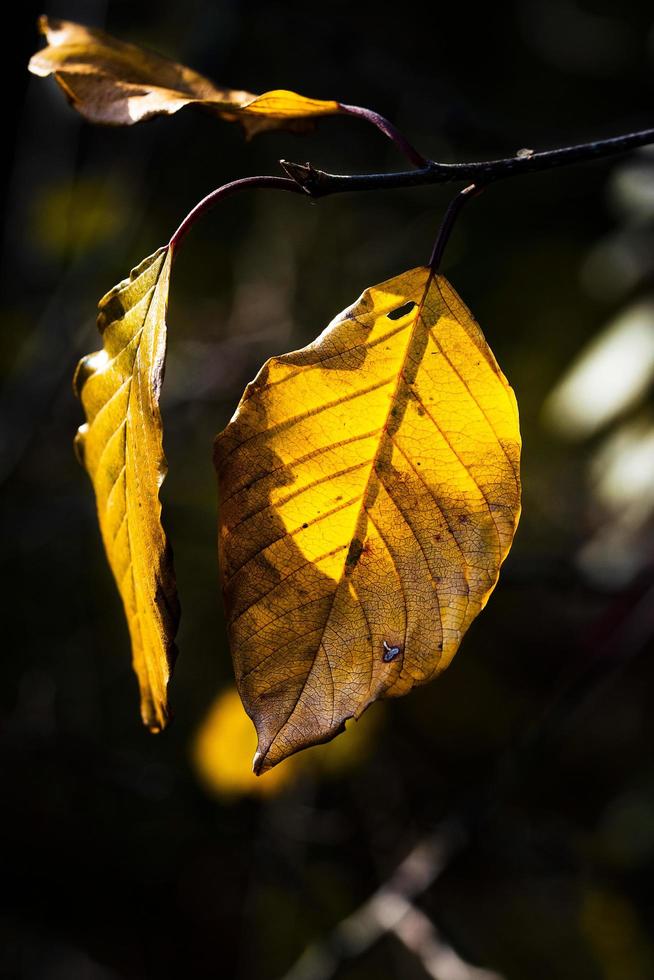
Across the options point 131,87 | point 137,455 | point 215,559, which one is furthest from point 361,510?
point 215,559

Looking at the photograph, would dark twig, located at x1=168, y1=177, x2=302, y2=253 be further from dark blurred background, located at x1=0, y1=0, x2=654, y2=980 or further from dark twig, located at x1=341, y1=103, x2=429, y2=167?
dark blurred background, located at x1=0, y1=0, x2=654, y2=980

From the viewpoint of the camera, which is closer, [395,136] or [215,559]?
[395,136]

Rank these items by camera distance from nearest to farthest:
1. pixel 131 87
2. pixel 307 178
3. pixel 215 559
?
pixel 307 178, pixel 131 87, pixel 215 559

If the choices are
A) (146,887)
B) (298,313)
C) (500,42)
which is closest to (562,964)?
(146,887)

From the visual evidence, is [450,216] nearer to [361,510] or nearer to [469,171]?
[469,171]

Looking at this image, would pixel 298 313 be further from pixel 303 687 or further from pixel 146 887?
pixel 303 687

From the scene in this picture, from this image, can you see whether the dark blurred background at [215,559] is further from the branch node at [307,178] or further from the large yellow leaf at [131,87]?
the branch node at [307,178]

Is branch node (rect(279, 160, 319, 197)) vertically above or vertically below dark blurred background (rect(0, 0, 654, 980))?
above

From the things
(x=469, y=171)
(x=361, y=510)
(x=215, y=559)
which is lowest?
(x=215, y=559)

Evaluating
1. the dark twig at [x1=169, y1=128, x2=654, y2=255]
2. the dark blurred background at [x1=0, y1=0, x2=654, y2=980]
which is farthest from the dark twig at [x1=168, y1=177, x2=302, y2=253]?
the dark blurred background at [x1=0, y1=0, x2=654, y2=980]
